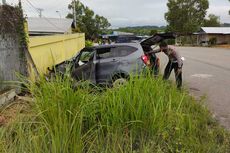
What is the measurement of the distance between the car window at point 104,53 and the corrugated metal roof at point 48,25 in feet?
73.8

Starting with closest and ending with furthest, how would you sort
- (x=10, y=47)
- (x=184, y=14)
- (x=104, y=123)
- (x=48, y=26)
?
(x=104, y=123), (x=10, y=47), (x=48, y=26), (x=184, y=14)

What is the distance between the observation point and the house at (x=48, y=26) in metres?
31.5

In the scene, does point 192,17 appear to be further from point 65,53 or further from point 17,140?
point 17,140

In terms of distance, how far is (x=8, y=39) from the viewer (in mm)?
8148

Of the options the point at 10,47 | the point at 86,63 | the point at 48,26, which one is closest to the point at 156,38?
the point at 86,63

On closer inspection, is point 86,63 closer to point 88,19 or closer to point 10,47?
point 10,47

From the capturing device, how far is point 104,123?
414 cm

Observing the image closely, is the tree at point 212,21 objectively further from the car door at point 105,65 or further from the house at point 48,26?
the car door at point 105,65

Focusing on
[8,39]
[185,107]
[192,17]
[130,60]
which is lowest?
[185,107]

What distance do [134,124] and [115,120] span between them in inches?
10.4

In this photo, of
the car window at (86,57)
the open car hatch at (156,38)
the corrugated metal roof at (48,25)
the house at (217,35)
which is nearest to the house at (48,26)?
the corrugated metal roof at (48,25)

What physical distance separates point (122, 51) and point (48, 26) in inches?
1023

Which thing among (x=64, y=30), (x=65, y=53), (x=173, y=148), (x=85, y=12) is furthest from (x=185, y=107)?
(x=85, y=12)

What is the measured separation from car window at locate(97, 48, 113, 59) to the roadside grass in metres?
4.89
